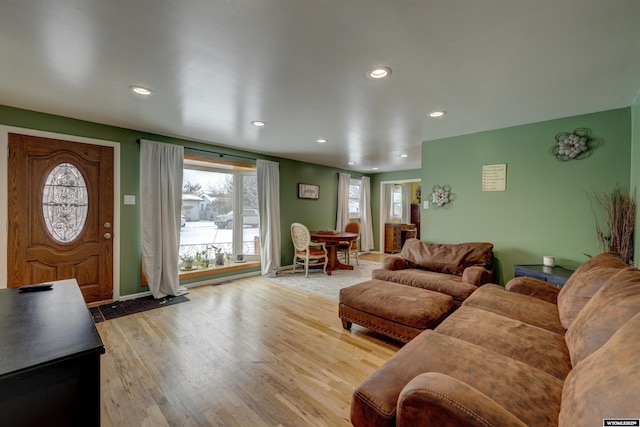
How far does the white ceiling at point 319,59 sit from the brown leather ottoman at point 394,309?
190 cm

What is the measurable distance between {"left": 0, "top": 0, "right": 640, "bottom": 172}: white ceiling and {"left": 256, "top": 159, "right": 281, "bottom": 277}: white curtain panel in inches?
73.5

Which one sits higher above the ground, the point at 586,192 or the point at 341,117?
the point at 341,117

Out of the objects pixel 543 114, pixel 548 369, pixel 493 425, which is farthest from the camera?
pixel 543 114

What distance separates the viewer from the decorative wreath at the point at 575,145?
2.98 metres

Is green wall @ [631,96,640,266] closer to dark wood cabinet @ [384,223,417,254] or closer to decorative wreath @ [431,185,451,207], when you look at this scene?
decorative wreath @ [431,185,451,207]

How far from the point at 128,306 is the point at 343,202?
485cm

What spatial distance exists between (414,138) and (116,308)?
4.66m

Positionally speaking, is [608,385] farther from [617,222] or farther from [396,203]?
[396,203]

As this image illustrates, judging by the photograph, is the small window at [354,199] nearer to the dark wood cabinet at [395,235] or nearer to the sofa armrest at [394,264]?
the dark wood cabinet at [395,235]

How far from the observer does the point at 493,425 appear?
0.86m

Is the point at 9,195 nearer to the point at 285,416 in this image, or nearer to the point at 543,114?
the point at 285,416

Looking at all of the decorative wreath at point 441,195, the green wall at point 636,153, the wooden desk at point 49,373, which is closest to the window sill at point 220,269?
the wooden desk at point 49,373

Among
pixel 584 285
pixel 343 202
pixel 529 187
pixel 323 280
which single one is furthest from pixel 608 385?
pixel 343 202

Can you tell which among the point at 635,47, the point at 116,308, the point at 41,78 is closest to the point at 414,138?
the point at 635,47
